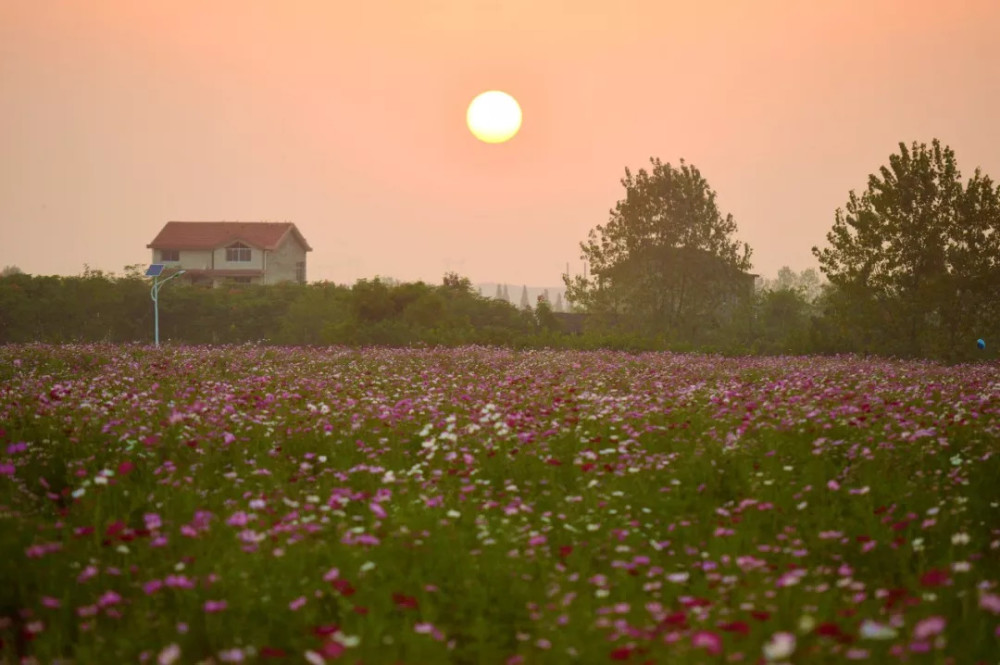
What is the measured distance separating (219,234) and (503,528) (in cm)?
7611

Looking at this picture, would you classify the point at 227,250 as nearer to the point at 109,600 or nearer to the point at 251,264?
the point at 251,264

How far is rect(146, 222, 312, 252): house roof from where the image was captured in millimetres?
75688

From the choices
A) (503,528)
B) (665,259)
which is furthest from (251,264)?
(503,528)

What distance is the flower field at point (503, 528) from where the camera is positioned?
4.40 m

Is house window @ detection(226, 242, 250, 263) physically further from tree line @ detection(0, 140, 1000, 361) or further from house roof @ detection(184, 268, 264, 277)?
tree line @ detection(0, 140, 1000, 361)

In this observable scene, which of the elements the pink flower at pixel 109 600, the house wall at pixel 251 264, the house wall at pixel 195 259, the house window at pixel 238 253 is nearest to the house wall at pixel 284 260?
the house wall at pixel 251 264

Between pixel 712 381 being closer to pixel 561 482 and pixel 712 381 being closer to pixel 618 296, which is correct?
pixel 561 482

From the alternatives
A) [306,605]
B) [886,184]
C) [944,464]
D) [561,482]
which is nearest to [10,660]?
[306,605]

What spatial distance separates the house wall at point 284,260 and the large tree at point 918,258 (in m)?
51.3

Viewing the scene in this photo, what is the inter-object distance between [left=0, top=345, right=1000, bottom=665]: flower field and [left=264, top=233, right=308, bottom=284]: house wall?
66329 millimetres

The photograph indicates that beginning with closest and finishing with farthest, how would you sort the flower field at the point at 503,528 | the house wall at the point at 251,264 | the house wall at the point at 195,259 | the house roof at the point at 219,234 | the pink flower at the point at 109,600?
the flower field at the point at 503,528 < the pink flower at the point at 109,600 < the house wall at the point at 251,264 < the house roof at the point at 219,234 < the house wall at the point at 195,259

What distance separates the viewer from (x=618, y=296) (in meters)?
47.8

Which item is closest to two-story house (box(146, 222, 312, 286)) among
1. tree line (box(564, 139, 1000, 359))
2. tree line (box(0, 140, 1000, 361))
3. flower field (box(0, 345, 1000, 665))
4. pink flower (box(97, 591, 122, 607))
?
tree line (box(0, 140, 1000, 361))

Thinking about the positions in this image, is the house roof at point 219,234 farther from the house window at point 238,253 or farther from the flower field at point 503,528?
the flower field at point 503,528
